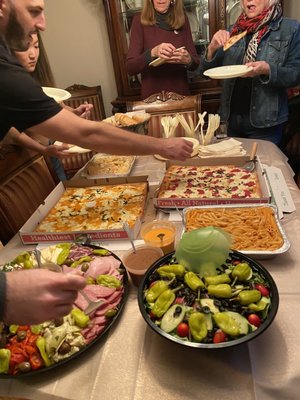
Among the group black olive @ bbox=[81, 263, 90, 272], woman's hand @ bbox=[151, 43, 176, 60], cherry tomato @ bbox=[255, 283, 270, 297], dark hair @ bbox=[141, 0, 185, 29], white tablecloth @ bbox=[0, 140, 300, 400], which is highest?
dark hair @ bbox=[141, 0, 185, 29]

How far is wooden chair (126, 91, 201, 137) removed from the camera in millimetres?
2572

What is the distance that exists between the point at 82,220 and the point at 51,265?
0.44 metres

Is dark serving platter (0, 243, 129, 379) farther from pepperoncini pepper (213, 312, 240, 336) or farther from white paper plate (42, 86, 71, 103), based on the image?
white paper plate (42, 86, 71, 103)

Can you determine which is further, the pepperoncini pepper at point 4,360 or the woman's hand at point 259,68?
the woman's hand at point 259,68

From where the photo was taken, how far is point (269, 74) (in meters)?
2.17

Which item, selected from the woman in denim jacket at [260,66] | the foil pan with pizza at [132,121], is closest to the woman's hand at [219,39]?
the woman in denim jacket at [260,66]

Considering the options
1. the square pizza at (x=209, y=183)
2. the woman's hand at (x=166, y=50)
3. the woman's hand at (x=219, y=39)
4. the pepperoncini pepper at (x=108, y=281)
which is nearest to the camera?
the pepperoncini pepper at (x=108, y=281)

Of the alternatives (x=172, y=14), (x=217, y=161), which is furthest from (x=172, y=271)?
(x=172, y=14)

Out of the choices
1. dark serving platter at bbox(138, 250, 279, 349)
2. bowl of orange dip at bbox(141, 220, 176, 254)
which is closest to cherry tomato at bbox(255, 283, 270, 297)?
dark serving platter at bbox(138, 250, 279, 349)

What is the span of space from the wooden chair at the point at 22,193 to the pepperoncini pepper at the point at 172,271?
979 mm

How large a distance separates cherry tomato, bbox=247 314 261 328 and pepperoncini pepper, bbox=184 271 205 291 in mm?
141

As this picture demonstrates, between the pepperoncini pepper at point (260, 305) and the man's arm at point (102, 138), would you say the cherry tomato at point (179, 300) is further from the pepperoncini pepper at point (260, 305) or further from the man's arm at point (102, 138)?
the man's arm at point (102, 138)

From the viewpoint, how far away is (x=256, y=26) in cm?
230

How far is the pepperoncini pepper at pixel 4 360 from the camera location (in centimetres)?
80
